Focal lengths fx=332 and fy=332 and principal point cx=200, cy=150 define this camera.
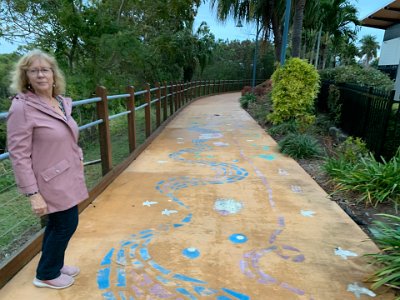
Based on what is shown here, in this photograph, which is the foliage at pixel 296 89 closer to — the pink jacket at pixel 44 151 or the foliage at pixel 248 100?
the foliage at pixel 248 100

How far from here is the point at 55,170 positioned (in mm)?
1941

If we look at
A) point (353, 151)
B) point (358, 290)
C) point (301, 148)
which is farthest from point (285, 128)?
point (358, 290)

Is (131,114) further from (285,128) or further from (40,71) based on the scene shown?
(285,128)

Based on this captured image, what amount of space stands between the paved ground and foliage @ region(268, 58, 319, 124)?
3.12 meters

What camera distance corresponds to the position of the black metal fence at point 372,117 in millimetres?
4793

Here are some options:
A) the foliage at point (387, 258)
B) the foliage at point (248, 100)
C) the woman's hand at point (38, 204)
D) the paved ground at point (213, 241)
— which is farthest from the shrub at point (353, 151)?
the foliage at point (248, 100)

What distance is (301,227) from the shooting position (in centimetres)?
320

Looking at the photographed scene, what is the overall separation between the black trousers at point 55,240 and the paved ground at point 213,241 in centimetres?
15

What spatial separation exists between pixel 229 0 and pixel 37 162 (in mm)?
14639

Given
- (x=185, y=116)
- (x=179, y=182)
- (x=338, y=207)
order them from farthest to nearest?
(x=185, y=116) < (x=179, y=182) < (x=338, y=207)

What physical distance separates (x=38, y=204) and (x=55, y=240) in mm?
360

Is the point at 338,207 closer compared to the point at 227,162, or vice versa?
the point at 338,207

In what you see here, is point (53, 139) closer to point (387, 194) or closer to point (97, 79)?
point (387, 194)

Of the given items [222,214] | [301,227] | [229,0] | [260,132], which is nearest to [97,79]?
[260,132]
